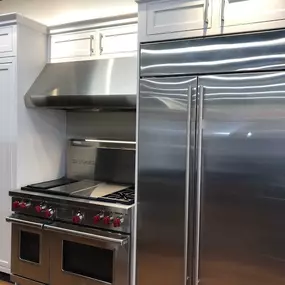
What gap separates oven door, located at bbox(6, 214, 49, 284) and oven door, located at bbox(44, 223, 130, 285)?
7 centimetres

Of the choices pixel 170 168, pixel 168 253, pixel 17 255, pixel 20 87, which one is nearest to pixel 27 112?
pixel 20 87

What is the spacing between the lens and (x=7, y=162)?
2.66 metres

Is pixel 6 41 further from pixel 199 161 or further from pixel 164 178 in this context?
pixel 199 161

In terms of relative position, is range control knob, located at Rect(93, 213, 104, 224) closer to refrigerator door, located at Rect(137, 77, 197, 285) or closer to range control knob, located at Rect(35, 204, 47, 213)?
refrigerator door, located at Rect(137, 77, 197, 285)

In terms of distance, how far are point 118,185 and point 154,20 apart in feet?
4.53

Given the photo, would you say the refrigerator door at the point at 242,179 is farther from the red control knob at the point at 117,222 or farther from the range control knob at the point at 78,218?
the range control knob at the point at 78,218

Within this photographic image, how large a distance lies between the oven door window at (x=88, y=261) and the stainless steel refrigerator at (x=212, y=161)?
24 cm

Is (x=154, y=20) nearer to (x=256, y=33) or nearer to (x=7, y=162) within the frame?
(x=256, y=33)

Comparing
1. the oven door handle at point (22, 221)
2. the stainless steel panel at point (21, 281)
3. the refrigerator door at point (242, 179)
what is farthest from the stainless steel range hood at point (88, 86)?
the stainless steel panel at point (21, 281)

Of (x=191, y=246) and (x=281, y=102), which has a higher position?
(x=281, y=102)

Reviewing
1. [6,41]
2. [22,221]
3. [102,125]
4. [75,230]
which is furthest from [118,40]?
[22,221]

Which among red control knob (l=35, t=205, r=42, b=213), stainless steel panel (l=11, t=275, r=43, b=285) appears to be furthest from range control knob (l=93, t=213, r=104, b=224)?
stainless steel panel (l=11, t=275, r=43, b=285)

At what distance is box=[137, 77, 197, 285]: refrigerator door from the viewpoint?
2.03 meters

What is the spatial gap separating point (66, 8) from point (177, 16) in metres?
1.43
